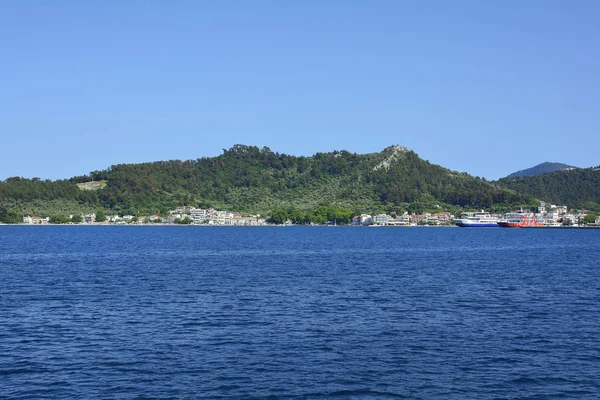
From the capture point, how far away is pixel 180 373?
26.2m

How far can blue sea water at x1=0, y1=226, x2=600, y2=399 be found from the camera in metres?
24.7

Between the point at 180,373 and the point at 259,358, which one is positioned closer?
the point at 180,373

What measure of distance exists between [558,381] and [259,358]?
12.4 m

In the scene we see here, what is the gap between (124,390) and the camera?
24.0 meters

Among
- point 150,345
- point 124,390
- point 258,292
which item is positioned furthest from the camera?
point 258,292

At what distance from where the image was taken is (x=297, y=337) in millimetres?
32562

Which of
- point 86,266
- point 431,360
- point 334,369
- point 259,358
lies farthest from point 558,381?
point 86,266

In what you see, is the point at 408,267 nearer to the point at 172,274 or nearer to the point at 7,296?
the point at 172,274

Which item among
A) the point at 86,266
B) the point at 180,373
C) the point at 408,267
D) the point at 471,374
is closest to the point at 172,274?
the point at 86,266

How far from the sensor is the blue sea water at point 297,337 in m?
24.7

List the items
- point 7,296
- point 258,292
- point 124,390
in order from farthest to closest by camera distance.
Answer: point 258,292, point 7,296, point 124,390

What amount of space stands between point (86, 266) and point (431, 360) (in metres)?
52.9

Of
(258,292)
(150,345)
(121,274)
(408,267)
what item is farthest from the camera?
(408,267)

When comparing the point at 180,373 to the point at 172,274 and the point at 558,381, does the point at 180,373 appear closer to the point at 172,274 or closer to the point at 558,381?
the point at 558,381
